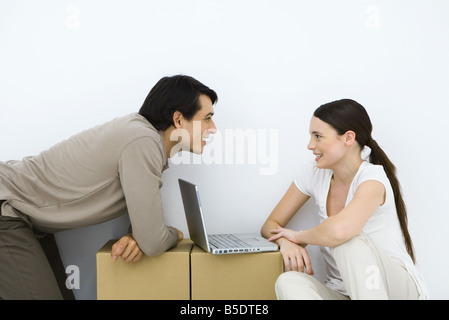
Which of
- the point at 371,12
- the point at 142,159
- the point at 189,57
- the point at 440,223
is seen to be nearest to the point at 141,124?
the point at 142,159

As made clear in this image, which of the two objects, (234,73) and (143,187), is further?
(234,73)

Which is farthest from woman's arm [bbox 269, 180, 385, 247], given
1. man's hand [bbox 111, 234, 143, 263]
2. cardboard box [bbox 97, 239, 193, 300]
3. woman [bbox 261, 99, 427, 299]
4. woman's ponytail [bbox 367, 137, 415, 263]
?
man's hand [bbox 111, 234, 143, 263]

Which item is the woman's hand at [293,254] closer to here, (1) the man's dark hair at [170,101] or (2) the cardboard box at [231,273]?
(2) the cardboard box at [231,273]

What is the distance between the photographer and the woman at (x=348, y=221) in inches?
51.2

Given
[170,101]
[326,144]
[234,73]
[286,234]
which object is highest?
[234,73]

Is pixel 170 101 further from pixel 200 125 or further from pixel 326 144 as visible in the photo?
pixel 326 144

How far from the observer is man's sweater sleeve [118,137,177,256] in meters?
1.41

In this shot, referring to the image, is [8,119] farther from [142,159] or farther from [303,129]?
[303,129]

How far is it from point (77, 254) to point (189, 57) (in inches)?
38.5

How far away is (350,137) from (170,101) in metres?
0.65

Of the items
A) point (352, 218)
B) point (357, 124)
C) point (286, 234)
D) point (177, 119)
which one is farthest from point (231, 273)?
point (357, 124)

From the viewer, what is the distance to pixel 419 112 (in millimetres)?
1922

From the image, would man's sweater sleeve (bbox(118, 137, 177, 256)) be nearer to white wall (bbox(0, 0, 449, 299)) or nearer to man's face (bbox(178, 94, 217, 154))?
man's face (bbox(178, 94, 217, 154))

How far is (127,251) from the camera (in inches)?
57.9
